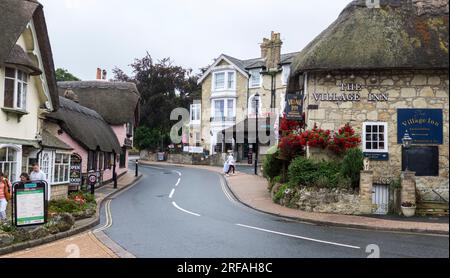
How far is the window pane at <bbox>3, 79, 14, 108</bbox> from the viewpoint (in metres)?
15.8

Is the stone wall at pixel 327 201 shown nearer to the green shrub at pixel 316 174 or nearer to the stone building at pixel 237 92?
the green shrub at pixel 316 174

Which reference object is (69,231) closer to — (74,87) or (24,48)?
(24,48)

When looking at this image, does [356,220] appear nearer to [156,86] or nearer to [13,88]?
[13,88]

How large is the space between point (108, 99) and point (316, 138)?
23.1m

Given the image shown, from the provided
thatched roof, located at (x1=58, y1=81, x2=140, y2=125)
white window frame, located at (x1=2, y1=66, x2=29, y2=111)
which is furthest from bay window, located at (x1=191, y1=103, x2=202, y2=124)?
white window frame, located at (x1=2, y1=66, x2=29, y2=111)

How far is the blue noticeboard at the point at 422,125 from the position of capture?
16.3 m

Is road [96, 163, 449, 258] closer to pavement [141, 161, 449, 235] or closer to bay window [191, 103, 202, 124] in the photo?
pavement [141, 161, 449, 235]

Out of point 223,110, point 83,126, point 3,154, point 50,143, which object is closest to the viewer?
point 3,154

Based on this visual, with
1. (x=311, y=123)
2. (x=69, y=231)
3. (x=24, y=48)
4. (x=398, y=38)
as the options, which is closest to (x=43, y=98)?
(x=24, y=48)

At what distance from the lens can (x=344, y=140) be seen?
1692 centimetres

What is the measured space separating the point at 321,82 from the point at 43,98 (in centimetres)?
1160

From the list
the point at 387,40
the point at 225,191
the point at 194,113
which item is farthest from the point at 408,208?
the point at 194,113

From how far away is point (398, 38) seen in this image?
1669 centimetres

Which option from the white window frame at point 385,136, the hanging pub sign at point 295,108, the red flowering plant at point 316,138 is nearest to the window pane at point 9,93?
the hanging pub sign at point 295,108
